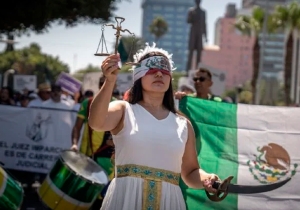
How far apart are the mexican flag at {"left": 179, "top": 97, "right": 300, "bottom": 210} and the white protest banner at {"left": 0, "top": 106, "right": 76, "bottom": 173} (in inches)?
251

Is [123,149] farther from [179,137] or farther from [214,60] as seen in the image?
[214,60]

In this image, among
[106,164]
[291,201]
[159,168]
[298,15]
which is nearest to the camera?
[159,168]

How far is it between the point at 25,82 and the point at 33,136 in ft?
47.0

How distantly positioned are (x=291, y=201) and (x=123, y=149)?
3.02 meters

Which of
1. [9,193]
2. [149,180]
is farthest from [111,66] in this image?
[9,193]

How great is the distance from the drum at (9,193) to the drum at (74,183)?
0.62 metres

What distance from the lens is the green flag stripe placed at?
24.1 ft

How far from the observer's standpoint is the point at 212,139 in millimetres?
7488

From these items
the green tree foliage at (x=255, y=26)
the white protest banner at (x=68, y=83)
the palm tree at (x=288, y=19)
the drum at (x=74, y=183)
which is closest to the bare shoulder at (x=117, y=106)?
the drum at (x=74, y=183)

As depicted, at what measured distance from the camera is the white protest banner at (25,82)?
90.3 ft

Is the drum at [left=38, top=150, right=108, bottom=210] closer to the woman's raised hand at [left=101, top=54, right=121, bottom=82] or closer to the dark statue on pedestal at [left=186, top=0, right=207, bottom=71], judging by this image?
the woman's raised hand at [left=101, top=54, right=121, bottom=82]

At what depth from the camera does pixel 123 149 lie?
175 inches

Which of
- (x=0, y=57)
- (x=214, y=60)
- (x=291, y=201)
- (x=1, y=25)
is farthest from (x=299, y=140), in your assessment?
(x=214, y=60)

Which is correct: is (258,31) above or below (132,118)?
above
